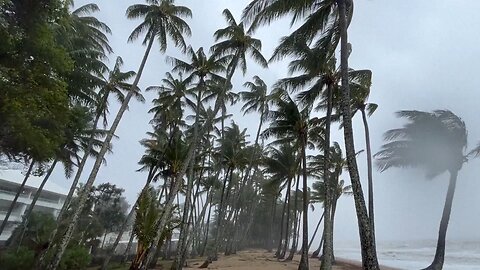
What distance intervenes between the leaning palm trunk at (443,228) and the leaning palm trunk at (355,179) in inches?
395

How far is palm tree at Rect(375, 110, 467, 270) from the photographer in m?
18.8

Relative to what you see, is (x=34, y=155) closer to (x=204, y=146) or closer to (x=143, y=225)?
(x=143, y=225)

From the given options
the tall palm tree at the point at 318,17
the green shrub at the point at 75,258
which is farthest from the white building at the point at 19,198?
the tall palm tree at the point at 318,17

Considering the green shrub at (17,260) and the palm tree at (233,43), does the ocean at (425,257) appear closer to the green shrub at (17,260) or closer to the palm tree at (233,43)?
the palm tree at (233,43)

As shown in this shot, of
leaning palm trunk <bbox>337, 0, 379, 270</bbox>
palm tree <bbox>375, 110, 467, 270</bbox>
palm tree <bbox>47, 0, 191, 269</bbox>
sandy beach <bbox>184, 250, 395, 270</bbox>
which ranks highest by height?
palm tree <bbox>47, 0, 191, 269</bbox>

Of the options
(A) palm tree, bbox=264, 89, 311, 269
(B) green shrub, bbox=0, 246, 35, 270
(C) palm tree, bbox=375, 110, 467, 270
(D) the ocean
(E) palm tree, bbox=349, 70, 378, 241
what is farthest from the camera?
(D) the ocean

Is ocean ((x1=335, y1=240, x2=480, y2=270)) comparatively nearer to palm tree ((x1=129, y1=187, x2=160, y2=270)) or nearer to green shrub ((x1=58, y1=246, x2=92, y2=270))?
palm tree ((x1=129, y1=187, x2=160, y2=270))

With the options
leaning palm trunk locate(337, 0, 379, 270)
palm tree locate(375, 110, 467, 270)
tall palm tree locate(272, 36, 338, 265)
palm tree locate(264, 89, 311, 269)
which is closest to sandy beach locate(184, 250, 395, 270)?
palm tree locate(264, 89, 311, 269)

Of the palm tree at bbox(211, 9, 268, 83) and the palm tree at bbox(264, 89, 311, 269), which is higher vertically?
the palm tree at bbox(211, 9, 268, 83)

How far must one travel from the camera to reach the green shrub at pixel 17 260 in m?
14.5

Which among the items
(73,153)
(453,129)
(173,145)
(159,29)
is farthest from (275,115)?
(73,153)

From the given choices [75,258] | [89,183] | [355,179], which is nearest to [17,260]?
[75,258]

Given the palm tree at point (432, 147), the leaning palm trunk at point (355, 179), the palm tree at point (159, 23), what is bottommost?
the leaning palm trunk at point (355, 179)

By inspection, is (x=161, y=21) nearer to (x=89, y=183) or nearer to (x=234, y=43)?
(x=234, y=43)
